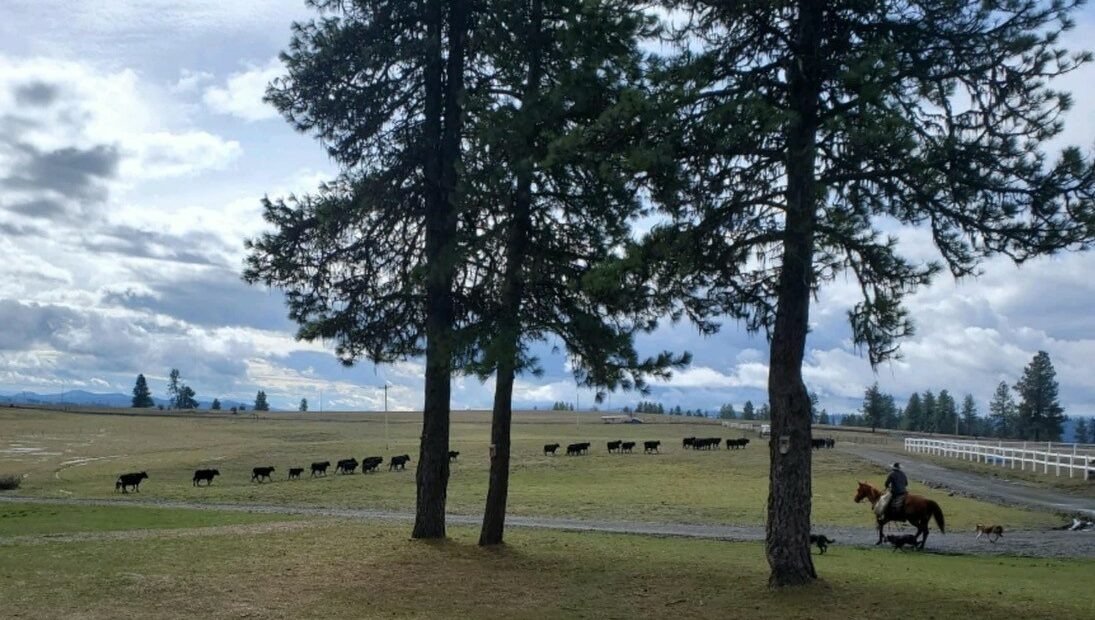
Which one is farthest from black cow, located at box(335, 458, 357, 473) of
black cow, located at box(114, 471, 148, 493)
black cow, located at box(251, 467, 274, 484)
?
black cow, located at box(114, 471, 148, 493)

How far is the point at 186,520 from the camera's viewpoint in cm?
2436

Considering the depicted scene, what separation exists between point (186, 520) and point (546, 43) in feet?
56.2

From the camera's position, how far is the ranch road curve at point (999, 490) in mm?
29253

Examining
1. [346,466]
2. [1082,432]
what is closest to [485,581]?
[346,466]

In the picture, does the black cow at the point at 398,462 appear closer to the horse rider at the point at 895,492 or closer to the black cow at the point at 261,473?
the black cow at the point at 261,473

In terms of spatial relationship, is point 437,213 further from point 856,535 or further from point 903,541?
point 856,535

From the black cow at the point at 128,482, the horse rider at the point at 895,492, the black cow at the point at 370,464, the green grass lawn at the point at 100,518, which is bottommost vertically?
the black cow at the point at 128,482

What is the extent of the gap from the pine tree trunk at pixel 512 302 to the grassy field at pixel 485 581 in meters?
1.04

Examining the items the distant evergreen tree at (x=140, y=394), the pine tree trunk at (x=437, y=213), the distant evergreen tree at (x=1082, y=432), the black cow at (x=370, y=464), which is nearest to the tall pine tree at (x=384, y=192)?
the pine tree trunk at (x=437, y=213)

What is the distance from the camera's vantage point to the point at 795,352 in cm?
1220

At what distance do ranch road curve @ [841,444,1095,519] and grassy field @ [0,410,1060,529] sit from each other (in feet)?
4.85

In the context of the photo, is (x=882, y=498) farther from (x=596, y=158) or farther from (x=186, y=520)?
(x=186, y=520)

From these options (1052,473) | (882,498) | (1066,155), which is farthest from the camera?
(1052,473)

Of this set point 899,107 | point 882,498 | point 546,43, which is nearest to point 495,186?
point 546,43
